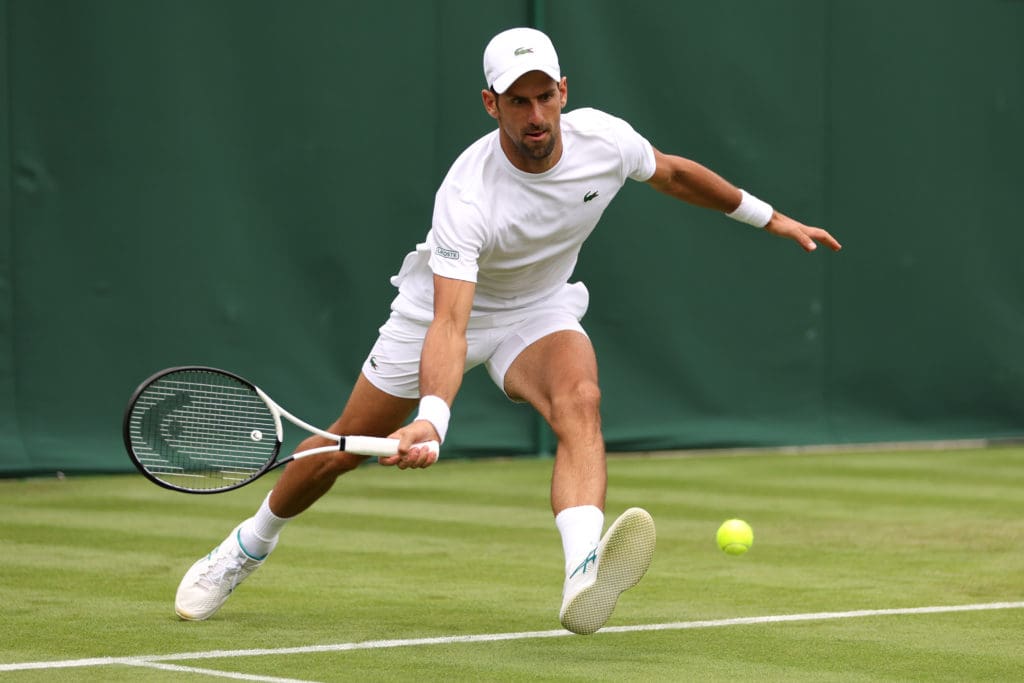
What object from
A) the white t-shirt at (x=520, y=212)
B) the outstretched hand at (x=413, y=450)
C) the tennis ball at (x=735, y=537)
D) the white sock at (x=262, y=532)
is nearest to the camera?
the outstretched hand at (x=413, y=450)

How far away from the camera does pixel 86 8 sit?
33.3 ft

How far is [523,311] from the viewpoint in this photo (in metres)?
5.71

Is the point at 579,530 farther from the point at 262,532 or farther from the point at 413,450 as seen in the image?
the point at 262,532

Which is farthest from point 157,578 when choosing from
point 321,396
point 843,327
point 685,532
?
point 843,327

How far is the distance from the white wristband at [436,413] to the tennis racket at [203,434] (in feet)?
1.17

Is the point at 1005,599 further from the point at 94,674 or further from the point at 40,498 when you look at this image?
the point at 40,498

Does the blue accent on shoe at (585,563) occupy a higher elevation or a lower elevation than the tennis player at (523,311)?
lower

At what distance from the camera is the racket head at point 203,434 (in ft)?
16.9

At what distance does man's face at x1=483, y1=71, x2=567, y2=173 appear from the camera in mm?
5203

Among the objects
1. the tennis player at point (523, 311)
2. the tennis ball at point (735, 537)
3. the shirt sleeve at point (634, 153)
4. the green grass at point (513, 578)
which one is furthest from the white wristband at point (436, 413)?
the tennis ball at point (735, 537)

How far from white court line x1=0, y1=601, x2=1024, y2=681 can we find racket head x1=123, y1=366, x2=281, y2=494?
1.52ft

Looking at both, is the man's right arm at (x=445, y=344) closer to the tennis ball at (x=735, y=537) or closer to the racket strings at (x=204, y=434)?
the racket strings at (x=204, y=434)

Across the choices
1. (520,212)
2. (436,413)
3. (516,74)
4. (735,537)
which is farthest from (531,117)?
(735,537)

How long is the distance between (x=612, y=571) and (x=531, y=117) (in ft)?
4.05
